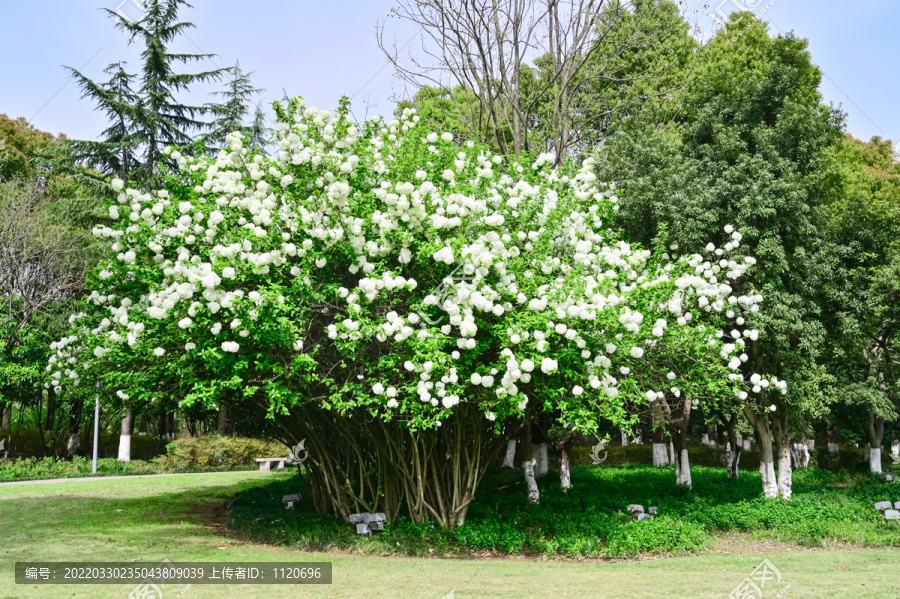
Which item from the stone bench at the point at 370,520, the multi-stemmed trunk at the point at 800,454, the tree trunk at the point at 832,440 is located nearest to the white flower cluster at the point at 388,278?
the stone bench at the point at 370,520

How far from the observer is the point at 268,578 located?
7.53 m

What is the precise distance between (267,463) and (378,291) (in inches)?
720

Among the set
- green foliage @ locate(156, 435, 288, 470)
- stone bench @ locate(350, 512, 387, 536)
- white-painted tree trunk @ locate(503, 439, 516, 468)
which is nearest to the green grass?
stone bench @ locate(350, 512, 387, 536)

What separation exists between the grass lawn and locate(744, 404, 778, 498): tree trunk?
347cm

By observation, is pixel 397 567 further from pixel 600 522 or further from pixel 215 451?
pixel 215 451

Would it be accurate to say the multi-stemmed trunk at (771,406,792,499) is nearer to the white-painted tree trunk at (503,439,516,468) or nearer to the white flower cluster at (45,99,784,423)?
the white flower cluster at (45,99,784,423)

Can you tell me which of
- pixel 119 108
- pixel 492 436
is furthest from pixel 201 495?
pixel 119 108

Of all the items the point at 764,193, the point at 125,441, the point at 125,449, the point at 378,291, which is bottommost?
the point at 125,449

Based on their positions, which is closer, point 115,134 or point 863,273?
point 863,273

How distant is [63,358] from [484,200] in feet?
22.5

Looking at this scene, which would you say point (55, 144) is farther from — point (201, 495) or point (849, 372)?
point (849, 372)

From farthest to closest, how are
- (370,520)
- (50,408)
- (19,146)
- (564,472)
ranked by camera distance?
(19,146), (50,408), (564,472), (370,520)

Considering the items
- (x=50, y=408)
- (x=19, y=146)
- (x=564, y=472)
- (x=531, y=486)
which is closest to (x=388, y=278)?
(x=531, y=486)

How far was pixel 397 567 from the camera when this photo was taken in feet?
27.2
